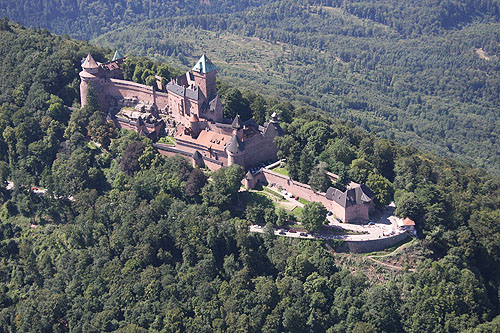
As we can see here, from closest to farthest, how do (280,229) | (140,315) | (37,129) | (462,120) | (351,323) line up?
(351,323) < (140,315) < (280,229) < (37,129) < (462,120)

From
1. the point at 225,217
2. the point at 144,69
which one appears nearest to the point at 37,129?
the point at 144,69

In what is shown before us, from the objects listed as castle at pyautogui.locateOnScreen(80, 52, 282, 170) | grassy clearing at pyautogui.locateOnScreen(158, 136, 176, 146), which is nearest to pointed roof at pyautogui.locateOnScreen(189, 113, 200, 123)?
castle at pyautogui.locateOnScreen(80, 52, 282, 170)

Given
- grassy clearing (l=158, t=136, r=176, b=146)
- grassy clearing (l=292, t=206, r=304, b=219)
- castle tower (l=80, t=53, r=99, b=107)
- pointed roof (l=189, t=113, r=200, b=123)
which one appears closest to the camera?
grassy clearing (l=292, t=206, r=304, b=219)

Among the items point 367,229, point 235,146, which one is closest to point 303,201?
point 367,229

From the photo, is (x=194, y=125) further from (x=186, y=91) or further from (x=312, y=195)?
(x=312, y=195)

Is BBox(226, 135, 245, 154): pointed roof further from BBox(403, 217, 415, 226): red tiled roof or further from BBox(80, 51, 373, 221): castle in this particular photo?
BBox(403, 217, 415, 226): red tiled roof

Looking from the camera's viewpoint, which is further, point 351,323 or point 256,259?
point 256,259

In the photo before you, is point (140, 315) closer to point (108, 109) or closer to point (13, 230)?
point (13, 230)
